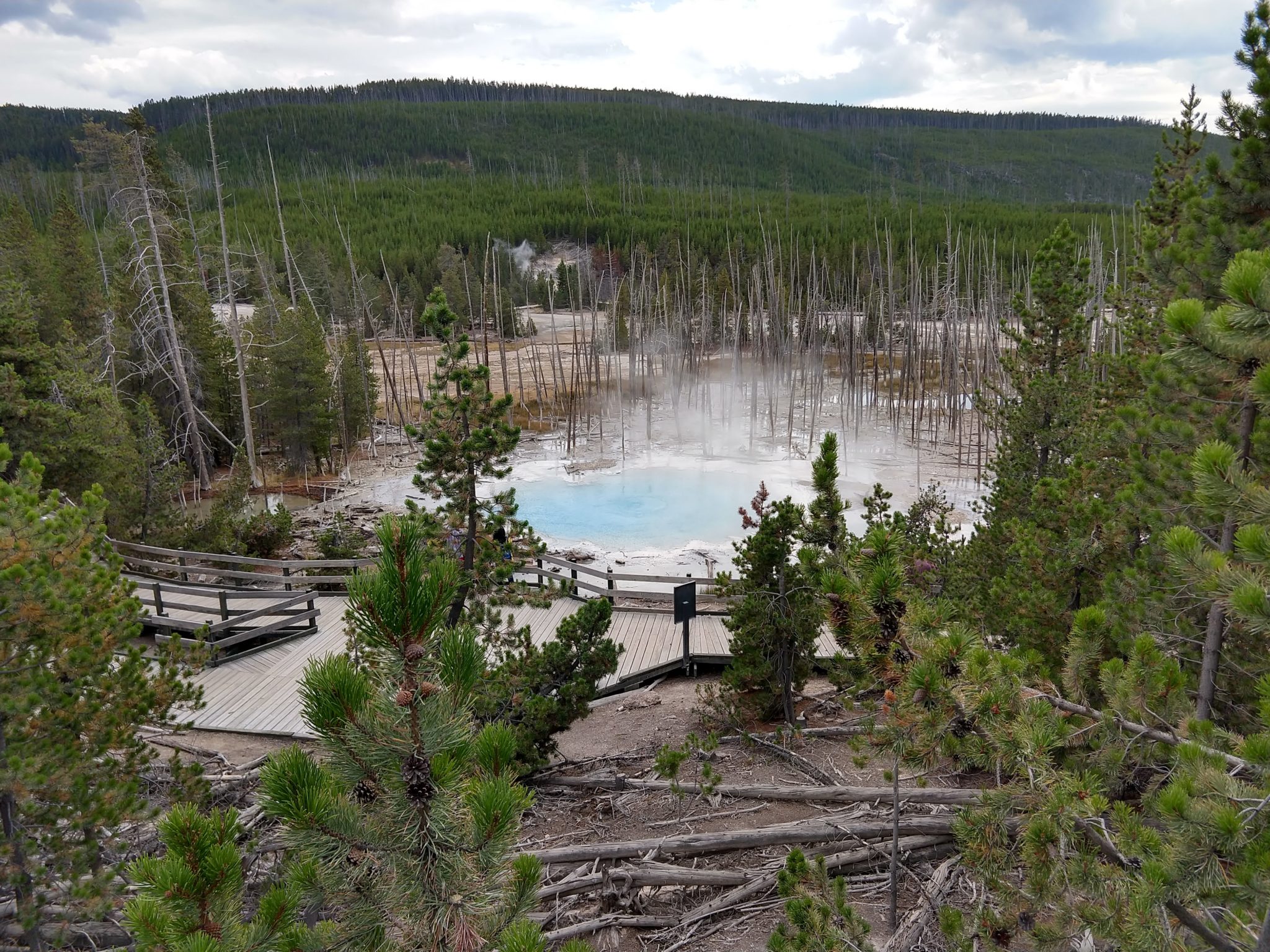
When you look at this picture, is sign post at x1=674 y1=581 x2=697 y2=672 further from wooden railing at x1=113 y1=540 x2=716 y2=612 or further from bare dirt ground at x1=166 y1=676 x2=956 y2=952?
wooden railing at x1=113 y1=540 x2=716 y2=612

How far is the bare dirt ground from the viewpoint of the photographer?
17.3 feet

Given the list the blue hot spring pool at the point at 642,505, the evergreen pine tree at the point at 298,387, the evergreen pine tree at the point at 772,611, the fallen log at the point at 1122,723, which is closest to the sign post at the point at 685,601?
the evergreen pine tree at the point at 772,611

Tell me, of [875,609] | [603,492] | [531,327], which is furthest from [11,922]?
[531,327]

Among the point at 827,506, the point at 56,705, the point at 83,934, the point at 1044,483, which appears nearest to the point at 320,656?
the point at 83,934

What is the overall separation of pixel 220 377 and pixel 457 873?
28.2m

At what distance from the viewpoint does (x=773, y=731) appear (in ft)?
27.9

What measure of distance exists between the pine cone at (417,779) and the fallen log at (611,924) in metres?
3.49

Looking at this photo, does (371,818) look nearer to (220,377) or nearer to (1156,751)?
(1156,751)

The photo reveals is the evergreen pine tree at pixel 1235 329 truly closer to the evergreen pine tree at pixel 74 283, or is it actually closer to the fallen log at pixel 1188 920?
the fallen log at pixel 1188 920

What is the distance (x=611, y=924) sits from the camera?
17.4ft

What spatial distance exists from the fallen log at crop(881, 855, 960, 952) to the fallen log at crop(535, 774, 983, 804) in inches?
22.7

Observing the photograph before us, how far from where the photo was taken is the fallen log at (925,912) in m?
4.63

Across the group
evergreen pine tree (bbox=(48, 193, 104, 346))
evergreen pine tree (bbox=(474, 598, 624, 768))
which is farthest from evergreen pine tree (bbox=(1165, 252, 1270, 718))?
evergreen pine tree (bbox=(48, 193, 104, 346))

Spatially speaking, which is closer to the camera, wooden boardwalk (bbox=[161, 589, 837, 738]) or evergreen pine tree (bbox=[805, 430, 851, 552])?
evergreen pine tree (bbox=[805, 430, 851, 552])
